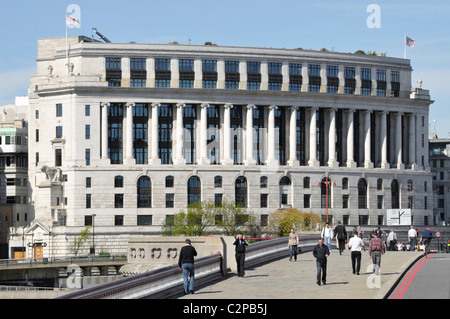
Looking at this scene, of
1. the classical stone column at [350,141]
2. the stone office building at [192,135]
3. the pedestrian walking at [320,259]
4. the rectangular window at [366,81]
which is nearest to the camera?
the pedestrian walking at [320,259]

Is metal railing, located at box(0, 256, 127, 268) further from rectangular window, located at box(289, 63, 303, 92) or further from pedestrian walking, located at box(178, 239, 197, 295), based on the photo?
pedestrian walking, located at box(178, 239, 197, 295)

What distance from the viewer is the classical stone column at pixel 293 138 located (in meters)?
153

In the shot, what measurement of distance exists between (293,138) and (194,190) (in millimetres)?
18476

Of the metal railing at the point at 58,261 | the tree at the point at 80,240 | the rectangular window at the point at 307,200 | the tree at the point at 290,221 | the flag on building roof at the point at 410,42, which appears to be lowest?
the metal railing at the point at 58,261

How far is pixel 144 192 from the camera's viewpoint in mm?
147125

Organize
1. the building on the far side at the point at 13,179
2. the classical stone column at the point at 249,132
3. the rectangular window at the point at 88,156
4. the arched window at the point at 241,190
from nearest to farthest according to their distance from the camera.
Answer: the rectangular window at the point at 88,156
the arched window at the point at 241,190
the classical stone column at the point at 249,132
the building on the far side at the point at 13,179

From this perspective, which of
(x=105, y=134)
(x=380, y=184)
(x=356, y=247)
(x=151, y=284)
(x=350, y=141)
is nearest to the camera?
(x=151, y=284)

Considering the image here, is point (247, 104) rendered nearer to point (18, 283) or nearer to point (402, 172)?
point (402, 172)

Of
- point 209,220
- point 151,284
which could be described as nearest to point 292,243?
point 151,284

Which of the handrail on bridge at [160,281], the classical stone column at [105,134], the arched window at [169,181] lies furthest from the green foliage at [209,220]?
the handrail on bridge at [160,281]

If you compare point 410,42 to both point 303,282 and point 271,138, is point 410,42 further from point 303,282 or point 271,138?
point 303,282

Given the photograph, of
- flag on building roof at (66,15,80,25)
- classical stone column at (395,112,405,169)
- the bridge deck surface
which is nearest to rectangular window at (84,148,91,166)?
flag on building roof at (66,15,80,25)

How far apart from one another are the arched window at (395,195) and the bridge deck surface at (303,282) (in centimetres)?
9908

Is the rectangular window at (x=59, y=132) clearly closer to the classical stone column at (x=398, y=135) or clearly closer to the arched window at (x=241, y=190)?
the arched window at (x=241, y=190)
